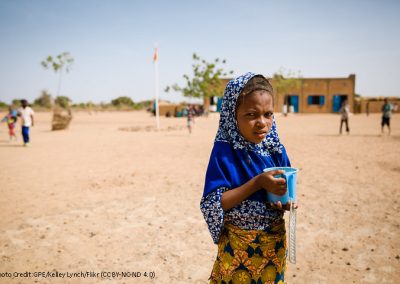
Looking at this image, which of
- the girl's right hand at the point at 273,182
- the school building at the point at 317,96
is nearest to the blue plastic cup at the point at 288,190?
the girl's right hand at the point at 273,182

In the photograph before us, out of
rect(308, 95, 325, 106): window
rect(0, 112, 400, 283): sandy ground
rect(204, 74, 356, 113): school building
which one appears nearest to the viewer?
rect(0, 112, 400, 283): sandy ground

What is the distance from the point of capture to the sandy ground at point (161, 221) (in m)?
2.83

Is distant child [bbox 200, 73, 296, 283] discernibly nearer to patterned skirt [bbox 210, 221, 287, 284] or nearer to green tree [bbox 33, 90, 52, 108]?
patterned skirt [bbox 210, 221, 287, 284]

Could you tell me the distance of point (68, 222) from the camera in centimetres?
394

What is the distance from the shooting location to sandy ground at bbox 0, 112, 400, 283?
2.83 metres

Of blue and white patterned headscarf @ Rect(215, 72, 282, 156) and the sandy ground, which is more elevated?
blue and white patterned headscarf @ Rect(215, 72, 282, 156)

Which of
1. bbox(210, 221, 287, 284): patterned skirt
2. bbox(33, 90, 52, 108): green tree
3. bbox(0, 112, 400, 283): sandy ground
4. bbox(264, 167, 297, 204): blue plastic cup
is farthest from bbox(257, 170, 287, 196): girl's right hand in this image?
bbox(33, 90, 52, 108): green tree

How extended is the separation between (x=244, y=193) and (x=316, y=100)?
4174cm

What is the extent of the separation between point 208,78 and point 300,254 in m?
30.3

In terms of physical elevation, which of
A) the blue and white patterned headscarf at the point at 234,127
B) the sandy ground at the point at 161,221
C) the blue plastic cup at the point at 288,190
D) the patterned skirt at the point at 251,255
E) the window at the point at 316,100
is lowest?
the sandy ground at the point at 161,221

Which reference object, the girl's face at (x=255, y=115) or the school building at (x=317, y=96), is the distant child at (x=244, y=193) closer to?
the girl's face at (x=255, y=115)

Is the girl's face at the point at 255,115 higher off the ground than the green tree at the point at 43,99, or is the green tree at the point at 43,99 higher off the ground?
the green tree at the point at 43,99

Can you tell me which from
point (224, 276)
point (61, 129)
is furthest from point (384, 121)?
point (61, 129)

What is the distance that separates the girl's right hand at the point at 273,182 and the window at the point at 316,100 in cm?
4151
